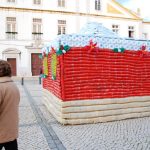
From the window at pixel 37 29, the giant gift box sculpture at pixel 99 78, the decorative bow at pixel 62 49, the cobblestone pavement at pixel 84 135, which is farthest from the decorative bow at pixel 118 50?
the window at pixel 37 29

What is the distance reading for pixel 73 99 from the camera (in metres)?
8.04

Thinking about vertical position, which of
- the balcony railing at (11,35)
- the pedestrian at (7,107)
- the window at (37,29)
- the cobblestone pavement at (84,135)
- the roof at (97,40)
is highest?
the window at (37,29)

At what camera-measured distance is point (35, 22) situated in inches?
1224

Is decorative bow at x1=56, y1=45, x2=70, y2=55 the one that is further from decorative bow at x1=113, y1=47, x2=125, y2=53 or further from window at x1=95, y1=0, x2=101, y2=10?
window at x1=95, y1=0, x2=101, y2=10

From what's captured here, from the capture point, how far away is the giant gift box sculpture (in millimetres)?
7996

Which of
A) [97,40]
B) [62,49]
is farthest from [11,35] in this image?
[62,49]

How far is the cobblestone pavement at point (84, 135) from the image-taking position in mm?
6156

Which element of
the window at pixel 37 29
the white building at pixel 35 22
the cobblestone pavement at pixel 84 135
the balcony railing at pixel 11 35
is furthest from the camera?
the window at pixel 37 29

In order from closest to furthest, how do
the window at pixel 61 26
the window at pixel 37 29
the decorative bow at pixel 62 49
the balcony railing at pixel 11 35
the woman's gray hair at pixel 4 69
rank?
the woman's gray hair at pixel 4 69 < the decorative bow at pixel 62 49 < the balcony railing at pixel 11 35 < the window at pixel 37 29 < the window at pixel 61 26

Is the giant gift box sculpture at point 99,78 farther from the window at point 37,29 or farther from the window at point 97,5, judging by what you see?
the window at point 97,5

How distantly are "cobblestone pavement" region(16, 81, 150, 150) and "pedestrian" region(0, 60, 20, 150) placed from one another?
215 cm

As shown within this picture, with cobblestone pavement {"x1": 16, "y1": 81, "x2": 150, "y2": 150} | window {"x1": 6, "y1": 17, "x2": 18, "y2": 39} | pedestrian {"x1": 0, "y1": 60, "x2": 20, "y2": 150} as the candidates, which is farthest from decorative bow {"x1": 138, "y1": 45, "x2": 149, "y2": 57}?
window {"x1": 6, "y1": 17, "x2": 18, "y2": 39}

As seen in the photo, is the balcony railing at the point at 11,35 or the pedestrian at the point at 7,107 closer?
the pedestrian at the point at 7,107

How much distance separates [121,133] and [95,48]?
7.69 ft
